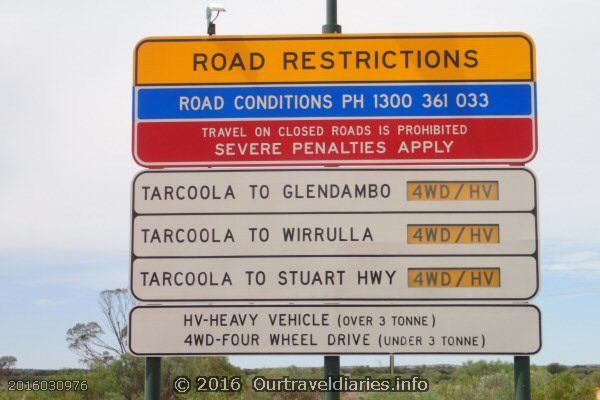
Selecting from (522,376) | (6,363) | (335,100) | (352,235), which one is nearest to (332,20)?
(335,100)

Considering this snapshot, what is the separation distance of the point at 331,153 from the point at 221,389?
362cm

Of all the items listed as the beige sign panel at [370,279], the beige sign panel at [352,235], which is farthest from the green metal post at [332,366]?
the beige sign panel at [352,235]

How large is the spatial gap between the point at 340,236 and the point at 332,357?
4.47 feet

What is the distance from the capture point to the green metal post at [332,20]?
30.3 feet

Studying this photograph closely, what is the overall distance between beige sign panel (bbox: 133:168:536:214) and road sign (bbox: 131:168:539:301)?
0.01 m

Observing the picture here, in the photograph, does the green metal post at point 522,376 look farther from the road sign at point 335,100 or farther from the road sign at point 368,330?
the road sign at point 335,100

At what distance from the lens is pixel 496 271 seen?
8578 millimetres

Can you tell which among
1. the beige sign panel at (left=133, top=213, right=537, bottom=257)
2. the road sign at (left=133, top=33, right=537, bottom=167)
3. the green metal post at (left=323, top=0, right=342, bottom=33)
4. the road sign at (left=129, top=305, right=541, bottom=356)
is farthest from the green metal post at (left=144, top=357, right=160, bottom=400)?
the green metal post at (left=323, top=0, right=342, bottom=33)

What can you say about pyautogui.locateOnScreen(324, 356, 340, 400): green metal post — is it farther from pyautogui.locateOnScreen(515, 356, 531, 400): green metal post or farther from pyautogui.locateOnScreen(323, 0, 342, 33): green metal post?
pyautogui.locateOnScreen(323, 0, 342, 33): green metal post

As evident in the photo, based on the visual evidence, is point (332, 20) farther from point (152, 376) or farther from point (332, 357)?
point (152, 376)

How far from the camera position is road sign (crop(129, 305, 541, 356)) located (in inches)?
333

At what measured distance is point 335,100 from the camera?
29.4 ft

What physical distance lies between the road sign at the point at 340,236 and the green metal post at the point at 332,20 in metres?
1.78

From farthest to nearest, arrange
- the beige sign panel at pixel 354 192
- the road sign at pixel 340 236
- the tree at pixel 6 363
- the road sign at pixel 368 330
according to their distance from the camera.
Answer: the tree at pixel 6 363 < the beige sign panel at pixel 354 192 < the road sign at pixel 340 236 < the road sign at pixel 368 330
